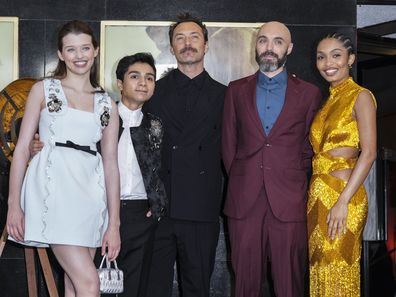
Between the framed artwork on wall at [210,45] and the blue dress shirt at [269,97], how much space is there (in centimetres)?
120

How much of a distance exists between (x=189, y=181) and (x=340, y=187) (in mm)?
820

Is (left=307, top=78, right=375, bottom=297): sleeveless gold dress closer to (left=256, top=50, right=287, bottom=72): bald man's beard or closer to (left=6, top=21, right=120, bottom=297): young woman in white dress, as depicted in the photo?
(left=256, top=50, right=287, bottom=72): bald man's beard

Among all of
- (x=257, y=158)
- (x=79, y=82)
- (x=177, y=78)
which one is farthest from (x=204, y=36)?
(x=79, y=82)

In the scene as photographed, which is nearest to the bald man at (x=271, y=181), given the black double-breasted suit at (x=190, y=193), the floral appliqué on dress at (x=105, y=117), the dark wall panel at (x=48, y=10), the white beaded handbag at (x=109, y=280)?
the black double-breasted suit at (x=190, y=193)

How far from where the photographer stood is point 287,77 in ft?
12.5

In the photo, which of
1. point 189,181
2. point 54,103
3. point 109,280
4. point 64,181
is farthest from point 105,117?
point 189,181

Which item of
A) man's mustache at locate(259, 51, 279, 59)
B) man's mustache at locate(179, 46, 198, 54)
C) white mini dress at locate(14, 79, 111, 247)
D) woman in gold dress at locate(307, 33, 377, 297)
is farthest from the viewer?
man's mustache at locate(179, 46, 198, 54)

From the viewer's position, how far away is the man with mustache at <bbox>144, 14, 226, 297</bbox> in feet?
12.5

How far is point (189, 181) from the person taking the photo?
3.81 m

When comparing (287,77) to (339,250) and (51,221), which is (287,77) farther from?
(51,221)

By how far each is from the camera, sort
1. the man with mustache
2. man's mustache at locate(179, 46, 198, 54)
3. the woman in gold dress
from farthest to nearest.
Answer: man's mustache at locate(179, 46, 198, 54) → the man with mustache → the woman in gold dress

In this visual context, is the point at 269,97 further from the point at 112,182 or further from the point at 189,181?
the point at 112,182

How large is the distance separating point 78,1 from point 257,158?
2067 millimetres

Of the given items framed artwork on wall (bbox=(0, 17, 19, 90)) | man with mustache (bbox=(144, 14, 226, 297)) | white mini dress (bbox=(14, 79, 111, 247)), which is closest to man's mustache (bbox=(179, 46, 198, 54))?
man with mustache (bbox=(144, 14, 226, 297))
